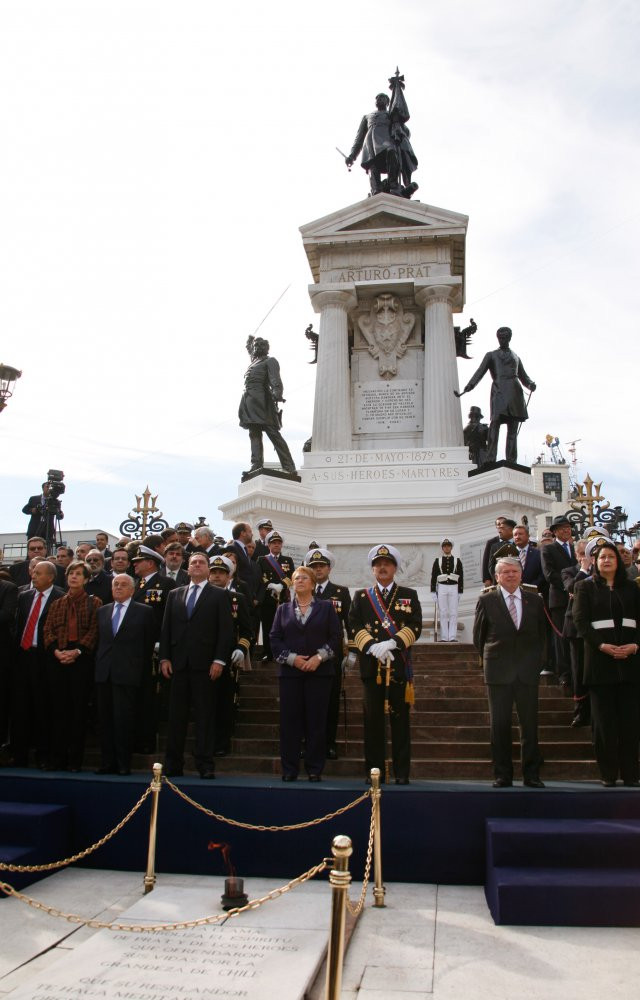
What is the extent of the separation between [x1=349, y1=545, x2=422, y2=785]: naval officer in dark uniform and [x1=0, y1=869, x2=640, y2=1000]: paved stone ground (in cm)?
111

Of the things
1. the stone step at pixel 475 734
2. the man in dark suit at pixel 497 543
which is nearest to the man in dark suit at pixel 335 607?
the stone step at pixel 475 734

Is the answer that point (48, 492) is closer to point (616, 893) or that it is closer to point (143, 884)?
point (143, 884)

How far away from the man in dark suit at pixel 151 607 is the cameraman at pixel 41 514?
26.3ft

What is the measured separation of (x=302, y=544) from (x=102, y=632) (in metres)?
8.73

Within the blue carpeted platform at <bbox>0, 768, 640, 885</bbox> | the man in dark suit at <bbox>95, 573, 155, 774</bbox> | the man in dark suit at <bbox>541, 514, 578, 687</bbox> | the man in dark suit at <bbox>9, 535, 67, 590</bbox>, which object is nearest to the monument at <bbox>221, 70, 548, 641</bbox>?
the man in dark suit at <bbox>541, 514, 578, 687</bbox>

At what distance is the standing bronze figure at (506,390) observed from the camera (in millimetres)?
16266

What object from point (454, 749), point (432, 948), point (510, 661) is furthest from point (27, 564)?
point (432, 948)

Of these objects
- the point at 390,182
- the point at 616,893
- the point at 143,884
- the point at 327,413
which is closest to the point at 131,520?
the point at 327,413

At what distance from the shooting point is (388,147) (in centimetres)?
2128

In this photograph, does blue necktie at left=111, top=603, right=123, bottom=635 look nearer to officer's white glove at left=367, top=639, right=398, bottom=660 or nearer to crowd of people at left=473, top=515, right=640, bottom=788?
officer's white glove at left=367, top=639, right=398, bottom=660

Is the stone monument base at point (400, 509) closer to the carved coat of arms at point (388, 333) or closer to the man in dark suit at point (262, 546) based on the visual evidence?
the carved coat of arms at point (388, 333)

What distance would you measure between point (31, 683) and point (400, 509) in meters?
9.50

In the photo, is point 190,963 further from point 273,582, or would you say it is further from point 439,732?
point 273,582

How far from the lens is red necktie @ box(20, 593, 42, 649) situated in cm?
777
